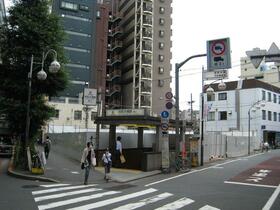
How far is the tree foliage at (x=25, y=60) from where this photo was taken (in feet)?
78.0

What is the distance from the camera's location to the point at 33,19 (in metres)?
24.5

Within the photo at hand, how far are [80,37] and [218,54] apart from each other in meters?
54.9

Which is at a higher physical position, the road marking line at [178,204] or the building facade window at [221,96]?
the building facade window at [221,96]

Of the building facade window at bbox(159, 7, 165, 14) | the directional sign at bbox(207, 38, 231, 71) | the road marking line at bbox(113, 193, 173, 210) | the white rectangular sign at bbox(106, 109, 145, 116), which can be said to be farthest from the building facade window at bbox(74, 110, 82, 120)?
the road marking line at bbox(113, 193, 173, 210)

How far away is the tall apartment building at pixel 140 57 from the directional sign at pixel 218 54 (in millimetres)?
52884

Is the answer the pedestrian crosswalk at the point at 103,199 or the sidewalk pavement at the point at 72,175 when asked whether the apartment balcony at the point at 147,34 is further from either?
the pedestrian crosswalk at the point at 103,199

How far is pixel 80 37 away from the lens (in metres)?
71.8

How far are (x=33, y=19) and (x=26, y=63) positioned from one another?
280cm

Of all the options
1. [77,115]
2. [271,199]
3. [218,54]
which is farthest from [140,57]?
[271,199]

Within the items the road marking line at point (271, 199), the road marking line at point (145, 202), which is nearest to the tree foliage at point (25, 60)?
the road marking line at point (145, 202)

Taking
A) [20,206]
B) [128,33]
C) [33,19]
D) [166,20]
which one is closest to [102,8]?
[128,33]

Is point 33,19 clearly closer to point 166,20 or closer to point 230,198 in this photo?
point 230,198

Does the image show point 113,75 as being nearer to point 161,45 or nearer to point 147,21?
point 161,45

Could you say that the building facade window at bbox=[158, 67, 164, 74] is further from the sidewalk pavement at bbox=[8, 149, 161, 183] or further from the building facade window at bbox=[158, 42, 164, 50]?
the sidewalk pavement at bbox=[8, 149, 161, 183]
